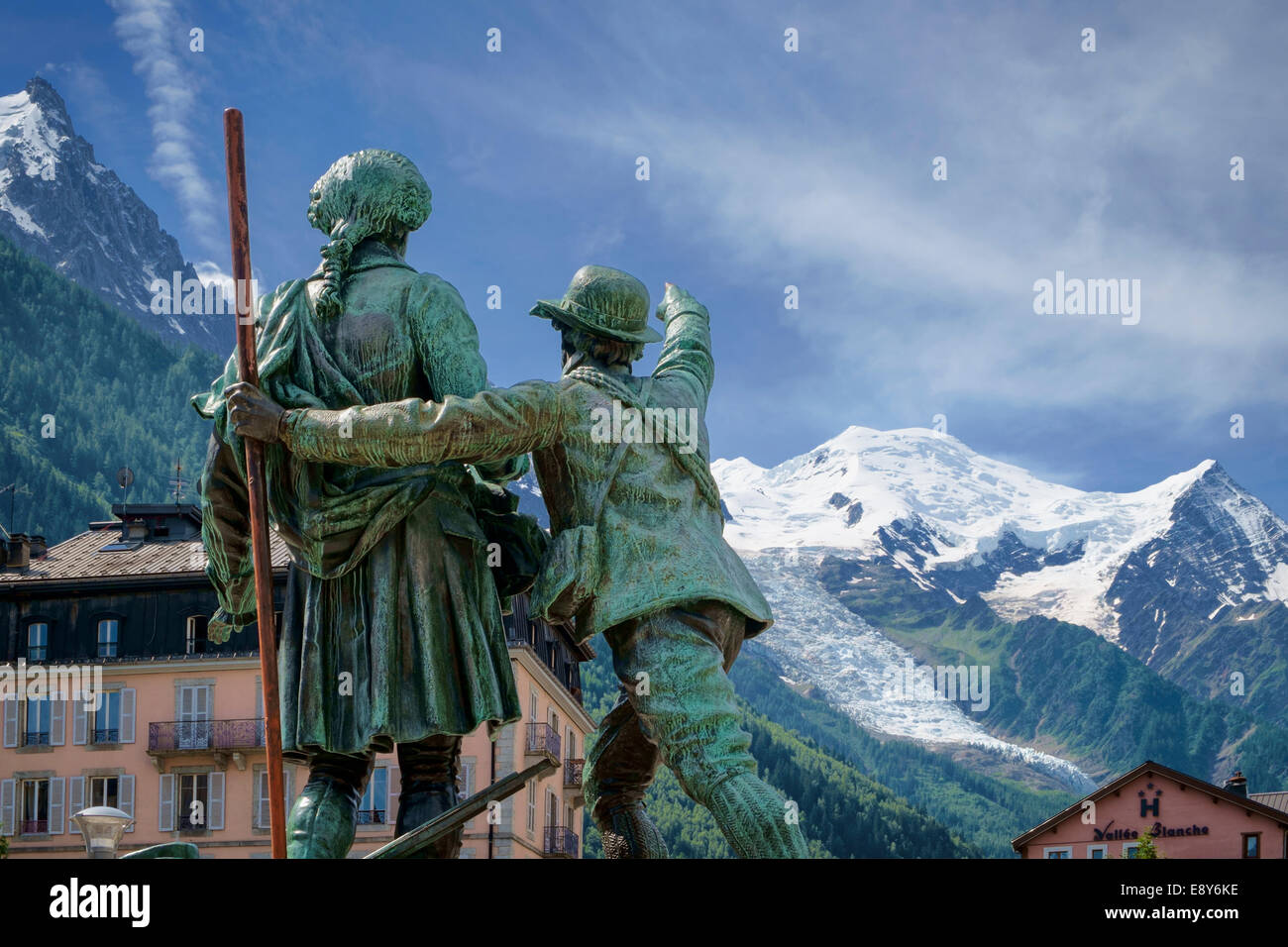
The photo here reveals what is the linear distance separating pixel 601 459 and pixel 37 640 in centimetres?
6273

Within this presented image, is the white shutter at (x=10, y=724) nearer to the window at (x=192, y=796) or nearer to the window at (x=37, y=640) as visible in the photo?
the window at (x=37, y=640)

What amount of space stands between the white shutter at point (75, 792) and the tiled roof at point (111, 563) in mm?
7440

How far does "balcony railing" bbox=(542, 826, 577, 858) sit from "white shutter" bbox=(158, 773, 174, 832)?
13.5 meters

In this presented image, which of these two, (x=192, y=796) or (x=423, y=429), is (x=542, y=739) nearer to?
(x=192, y=796)

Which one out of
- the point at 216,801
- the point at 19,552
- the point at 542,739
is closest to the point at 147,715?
the point at 216,801

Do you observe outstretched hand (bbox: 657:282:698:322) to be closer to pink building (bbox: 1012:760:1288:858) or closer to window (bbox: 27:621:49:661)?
pink building (bbox: 1012:760:1288:858)

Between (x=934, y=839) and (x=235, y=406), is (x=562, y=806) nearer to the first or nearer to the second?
(x=235, y=406)

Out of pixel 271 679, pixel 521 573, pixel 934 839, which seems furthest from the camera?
pixel 934 839

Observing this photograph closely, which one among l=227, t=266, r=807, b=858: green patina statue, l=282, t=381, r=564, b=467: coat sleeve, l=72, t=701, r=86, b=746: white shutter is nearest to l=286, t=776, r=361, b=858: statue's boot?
l=227, t=266, r=807, b=858: green patina statue

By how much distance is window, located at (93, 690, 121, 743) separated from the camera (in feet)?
210

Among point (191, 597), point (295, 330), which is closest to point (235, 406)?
point (295, 330)
